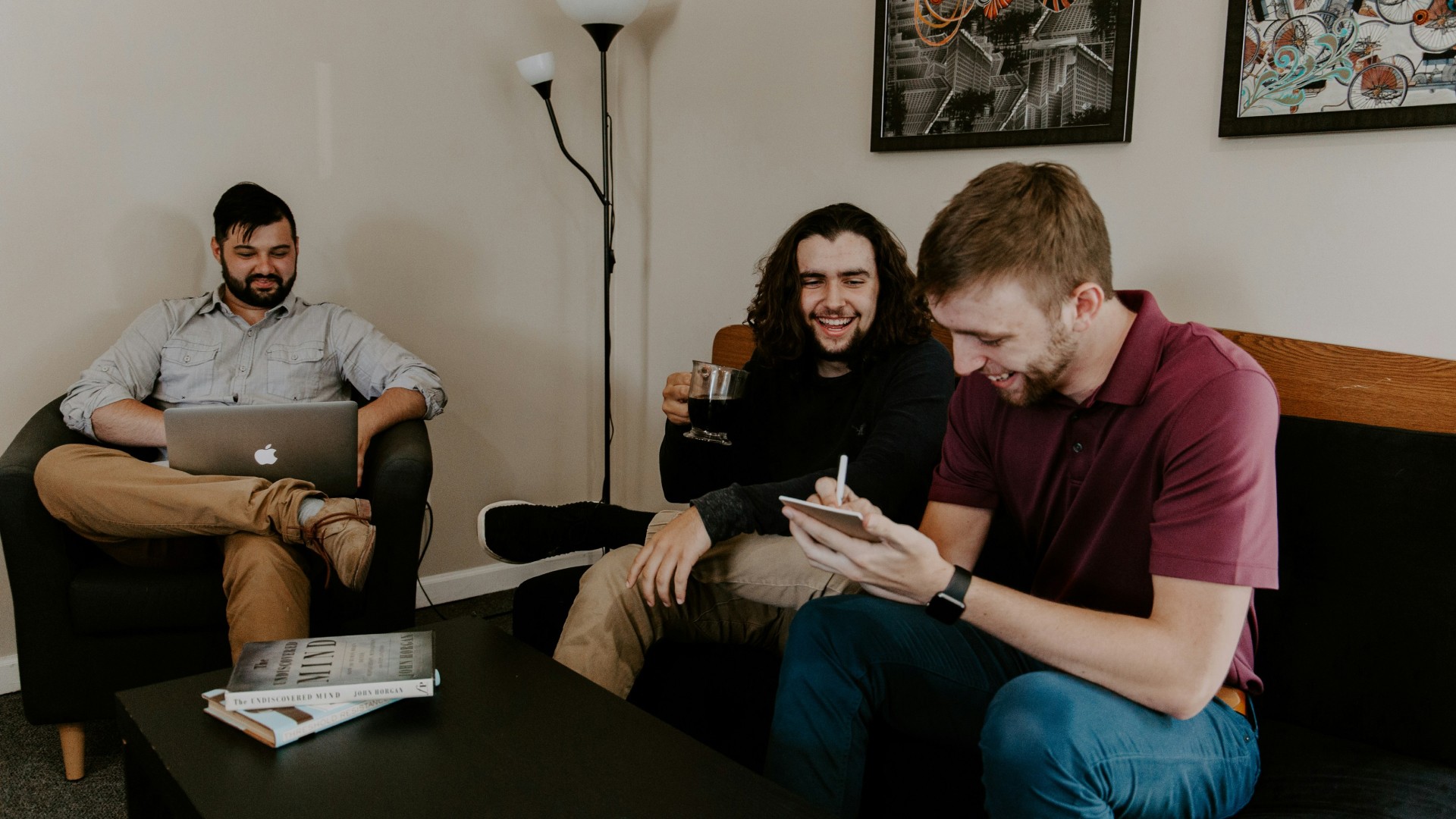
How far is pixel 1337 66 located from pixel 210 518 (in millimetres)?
2186

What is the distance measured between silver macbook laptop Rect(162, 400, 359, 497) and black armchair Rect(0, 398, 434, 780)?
0.11 m

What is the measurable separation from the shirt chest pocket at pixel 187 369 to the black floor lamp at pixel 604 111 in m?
1.09

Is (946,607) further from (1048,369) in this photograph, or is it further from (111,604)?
(111,604)

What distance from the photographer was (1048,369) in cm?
122

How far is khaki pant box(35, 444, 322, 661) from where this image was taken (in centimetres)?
182

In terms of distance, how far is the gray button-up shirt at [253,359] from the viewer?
2.28m

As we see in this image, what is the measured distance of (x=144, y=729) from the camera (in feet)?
3.70

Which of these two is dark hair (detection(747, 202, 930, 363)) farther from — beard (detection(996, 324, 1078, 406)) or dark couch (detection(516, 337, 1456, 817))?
dark couch (detection(516, 337, 1456, 817))

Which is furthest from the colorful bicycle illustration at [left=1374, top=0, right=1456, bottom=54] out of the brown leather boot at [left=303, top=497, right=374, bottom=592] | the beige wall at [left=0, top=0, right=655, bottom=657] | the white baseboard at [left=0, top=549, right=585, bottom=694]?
the white baseboard at [left=0, top=549, right=585, bottom=694]

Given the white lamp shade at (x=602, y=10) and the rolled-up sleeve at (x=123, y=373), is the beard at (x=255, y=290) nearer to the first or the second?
the rolled-up sleeve at (x=123, y=373)

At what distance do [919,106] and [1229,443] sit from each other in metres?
1.44

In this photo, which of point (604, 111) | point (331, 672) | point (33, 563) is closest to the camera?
point (331, 672)

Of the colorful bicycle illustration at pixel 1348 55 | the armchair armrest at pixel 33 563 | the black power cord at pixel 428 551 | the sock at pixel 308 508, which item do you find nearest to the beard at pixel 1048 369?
the colorful bicycle illustration at pixel 1348 55

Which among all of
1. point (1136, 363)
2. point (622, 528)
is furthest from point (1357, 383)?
point (622, 528)
